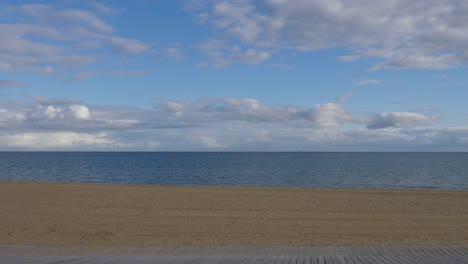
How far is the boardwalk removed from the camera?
683 cm

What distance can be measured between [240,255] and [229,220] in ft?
21.4

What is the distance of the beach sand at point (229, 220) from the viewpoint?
11.1 meters

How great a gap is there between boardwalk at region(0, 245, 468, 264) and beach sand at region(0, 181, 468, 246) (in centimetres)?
249

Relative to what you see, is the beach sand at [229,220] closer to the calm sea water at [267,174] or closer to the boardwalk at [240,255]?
the boardwalk at [240,255]

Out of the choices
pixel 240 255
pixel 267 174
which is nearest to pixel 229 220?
pixel 240 255

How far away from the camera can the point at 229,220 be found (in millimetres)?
13930

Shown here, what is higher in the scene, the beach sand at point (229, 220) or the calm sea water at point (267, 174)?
the beach sand at point (229, 220)

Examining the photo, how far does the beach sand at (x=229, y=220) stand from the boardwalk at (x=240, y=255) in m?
2.49

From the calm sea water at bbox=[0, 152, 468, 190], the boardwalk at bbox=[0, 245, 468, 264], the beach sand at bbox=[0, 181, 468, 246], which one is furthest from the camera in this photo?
the calm sea water at bbox=[0, 152, 468, 190]

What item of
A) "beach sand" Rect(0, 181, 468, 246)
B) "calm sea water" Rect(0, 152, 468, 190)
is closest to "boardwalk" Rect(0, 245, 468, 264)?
"beach sand" Rect(0, 181, 468, 246)

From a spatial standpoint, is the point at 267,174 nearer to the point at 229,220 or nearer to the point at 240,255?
the point at 229,220

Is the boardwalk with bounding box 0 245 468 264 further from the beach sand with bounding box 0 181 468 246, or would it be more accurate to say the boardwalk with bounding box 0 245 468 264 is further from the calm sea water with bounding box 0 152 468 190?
the calm sea water with bounding box 0 152 468 190

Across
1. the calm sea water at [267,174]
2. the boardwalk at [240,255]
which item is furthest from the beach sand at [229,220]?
the calm sea water at [267,174]

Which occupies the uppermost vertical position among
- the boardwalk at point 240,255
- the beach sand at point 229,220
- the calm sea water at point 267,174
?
the boardwalk at point 240,255
